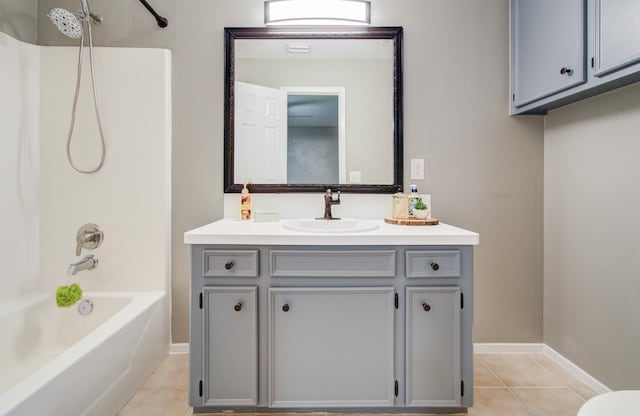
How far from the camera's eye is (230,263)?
1.40 m

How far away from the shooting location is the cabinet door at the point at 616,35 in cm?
123

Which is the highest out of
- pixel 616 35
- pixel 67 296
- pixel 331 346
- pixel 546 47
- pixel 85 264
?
pixel 546 47

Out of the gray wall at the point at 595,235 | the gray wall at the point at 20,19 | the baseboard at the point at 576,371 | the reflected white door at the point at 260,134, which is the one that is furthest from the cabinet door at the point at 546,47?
the gray wall at the point at 20,19

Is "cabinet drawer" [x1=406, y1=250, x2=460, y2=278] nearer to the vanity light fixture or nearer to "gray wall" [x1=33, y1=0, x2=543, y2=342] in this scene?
"gray wall" [x1=33, y1=0, x2=543, y2=342]

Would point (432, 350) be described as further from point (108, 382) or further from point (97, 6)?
point (97, 6)

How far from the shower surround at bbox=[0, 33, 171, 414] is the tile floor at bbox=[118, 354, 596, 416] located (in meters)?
0.15

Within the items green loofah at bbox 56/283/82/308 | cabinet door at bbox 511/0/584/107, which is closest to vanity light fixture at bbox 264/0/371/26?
cabinet door at bbox 511/0/584/107

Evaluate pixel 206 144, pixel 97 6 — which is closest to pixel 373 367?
pixel 206 144

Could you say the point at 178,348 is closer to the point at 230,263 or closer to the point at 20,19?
the point at 230,263

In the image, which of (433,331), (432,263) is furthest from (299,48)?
(433,331)

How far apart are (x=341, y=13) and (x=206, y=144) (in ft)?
3.48

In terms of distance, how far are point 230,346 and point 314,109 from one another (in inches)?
50.6

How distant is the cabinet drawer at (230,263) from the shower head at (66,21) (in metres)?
1.33

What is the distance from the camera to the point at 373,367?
1.42 m
